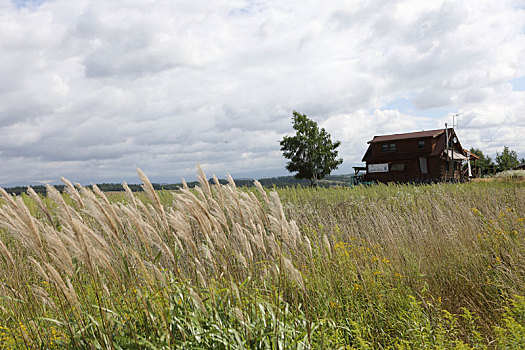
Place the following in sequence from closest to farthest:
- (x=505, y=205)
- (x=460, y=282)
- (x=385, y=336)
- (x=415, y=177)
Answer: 1. (x=385, y=336)
2. (x=460, y=282)
3. (x=505, y=205)
4. (x=415, y=177)

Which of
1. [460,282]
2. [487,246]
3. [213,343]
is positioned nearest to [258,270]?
[213,343]

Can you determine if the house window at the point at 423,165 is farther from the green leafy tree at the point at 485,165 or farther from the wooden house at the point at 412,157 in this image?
the green leafy tree at the point at 485,165

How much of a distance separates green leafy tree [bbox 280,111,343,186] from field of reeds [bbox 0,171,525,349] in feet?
108

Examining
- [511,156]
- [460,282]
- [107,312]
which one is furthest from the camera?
[511,156]

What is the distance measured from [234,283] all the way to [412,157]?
38143mm

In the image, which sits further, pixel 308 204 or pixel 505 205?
pixel 308 204

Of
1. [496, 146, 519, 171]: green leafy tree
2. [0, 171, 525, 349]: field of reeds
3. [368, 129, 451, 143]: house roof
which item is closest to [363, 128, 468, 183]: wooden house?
[368, 129, 451, 143]: house roof

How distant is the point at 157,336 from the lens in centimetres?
285

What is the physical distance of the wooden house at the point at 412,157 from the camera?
37281 mm

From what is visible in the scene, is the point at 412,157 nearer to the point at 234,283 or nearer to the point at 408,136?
the point at 408,136

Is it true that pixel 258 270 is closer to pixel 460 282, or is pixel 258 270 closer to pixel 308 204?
pixel 460 282

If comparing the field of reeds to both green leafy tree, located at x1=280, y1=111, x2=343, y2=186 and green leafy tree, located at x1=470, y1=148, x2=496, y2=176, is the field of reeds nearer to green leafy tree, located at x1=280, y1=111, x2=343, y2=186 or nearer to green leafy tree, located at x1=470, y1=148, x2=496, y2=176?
green leafy tree, located at x1=280, y1=111, x2=343, y2=186

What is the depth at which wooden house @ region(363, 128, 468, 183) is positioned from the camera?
37.3m

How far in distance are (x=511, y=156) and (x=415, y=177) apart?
23788mm
